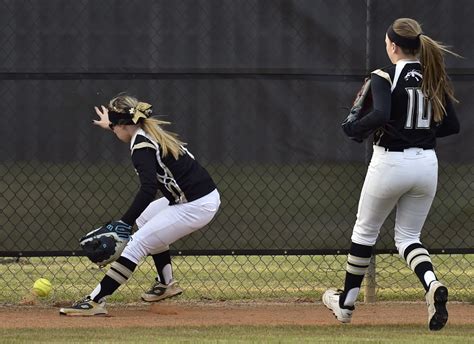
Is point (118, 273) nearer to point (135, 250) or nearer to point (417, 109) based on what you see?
point (135, 250)

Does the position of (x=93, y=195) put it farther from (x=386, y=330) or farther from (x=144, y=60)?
(x=386, y=330)

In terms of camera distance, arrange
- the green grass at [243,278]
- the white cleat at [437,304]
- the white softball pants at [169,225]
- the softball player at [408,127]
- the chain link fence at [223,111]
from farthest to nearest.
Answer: the green grass at [243,278], the chain link fence at [223,111], the white softball pants at [169,225], the softball player at [408,127], the white cleat at [437,304]

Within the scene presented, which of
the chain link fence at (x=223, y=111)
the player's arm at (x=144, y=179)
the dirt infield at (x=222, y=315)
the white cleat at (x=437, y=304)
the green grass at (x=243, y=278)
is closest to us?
the white cleat at (x=437, y=304)

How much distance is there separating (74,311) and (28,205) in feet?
3.79

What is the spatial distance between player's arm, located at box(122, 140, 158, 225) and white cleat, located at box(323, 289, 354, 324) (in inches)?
53.3

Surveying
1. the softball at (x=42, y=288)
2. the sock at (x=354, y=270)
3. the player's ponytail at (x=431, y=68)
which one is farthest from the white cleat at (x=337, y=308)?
the softball at (x=42, y=288)

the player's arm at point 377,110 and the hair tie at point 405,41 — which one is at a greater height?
the hair tie at point 405,41

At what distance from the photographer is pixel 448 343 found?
7121 mm

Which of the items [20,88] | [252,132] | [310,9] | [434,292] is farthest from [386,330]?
[20,88]

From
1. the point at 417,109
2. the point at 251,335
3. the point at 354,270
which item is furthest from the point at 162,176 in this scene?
the point at 417,109

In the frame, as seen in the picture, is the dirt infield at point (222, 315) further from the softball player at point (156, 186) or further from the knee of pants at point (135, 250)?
the knee of pants at point (135, 250)

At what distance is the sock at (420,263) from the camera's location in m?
7.46

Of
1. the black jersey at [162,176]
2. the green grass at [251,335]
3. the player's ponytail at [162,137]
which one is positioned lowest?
the green grass at [251,335]

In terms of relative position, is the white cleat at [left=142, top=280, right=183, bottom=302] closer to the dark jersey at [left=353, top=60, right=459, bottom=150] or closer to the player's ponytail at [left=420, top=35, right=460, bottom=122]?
the dark jersey at [left=353, top=60, right=459, bottom=150]
